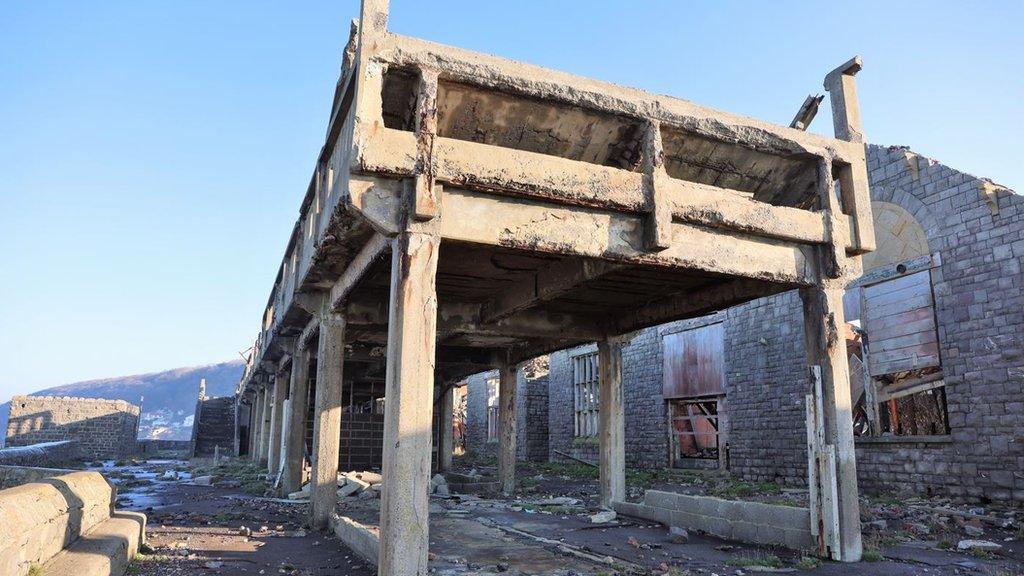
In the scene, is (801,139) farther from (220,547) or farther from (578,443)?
(578,443)

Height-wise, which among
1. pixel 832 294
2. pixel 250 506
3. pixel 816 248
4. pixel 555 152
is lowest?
pixel 250 506

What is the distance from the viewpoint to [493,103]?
600cm

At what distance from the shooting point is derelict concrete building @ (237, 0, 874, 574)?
523cm

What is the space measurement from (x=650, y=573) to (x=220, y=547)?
4.93 metres

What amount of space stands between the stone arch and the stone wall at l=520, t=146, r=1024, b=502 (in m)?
0.13

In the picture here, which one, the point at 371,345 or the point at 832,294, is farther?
the point at 371,345

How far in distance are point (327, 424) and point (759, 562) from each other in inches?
226

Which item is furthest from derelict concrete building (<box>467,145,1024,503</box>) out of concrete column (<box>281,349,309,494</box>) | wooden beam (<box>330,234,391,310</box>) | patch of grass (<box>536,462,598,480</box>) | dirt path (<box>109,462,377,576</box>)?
concrete column (<box>281,349,309,494</box>)

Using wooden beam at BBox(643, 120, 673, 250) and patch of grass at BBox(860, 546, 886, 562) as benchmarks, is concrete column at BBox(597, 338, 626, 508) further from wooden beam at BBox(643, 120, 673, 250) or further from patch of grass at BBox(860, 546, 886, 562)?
wooden beam at BBox(643, 120, 673, 250)

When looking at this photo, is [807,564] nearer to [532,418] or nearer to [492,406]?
[532,418]

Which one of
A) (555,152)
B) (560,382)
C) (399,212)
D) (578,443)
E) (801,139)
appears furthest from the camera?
(560,382)

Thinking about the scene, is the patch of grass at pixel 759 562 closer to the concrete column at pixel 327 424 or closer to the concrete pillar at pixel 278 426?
the concrete column at pixel 327 424

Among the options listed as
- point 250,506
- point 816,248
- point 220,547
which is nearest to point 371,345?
point 250,506

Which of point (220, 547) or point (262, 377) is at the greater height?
point (262, 377)
